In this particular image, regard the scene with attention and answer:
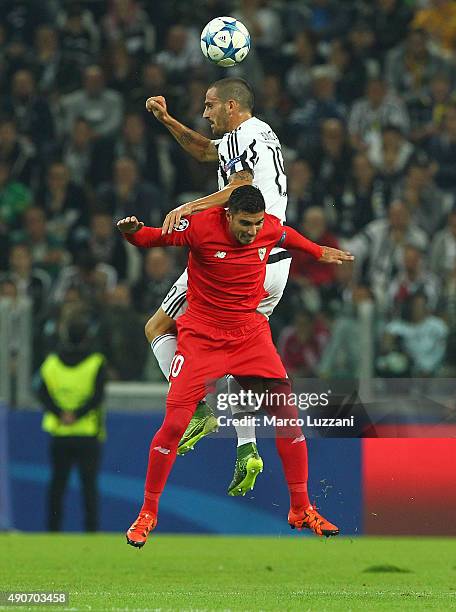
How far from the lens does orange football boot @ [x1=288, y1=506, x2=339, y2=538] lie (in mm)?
10900

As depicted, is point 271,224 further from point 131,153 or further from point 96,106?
point 96,106

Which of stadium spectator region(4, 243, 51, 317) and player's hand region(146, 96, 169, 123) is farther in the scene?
stadium spectator region(4, 243, 51, 317)

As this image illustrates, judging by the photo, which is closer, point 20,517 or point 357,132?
point 20,517

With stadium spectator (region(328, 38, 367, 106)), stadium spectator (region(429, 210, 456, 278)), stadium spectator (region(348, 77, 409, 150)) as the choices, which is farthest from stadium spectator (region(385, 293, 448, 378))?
stadium spectator (region(328, 38, 367, 106))

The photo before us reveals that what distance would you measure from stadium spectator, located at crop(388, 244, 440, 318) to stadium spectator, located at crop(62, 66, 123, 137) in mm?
4566

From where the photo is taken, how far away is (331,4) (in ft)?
68.6

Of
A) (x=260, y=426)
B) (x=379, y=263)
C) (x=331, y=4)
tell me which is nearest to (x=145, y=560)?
(x=260, y=426)

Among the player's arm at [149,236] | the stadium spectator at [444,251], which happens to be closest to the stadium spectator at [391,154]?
the stadium spectator at [444,251]

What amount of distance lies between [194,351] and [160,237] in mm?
872

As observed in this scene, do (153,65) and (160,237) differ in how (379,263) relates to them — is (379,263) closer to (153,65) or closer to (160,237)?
(153,65)

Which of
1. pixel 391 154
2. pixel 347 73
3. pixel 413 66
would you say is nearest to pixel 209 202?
pixel 391 154

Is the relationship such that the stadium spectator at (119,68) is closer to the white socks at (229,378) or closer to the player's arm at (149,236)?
the white socks at (229,378)

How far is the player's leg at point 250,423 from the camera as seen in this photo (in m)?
11.3

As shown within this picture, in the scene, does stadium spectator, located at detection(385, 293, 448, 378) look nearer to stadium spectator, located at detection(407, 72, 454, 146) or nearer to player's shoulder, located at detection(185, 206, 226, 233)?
stadium spectator, located at detection(407, 72, 454, 146)
